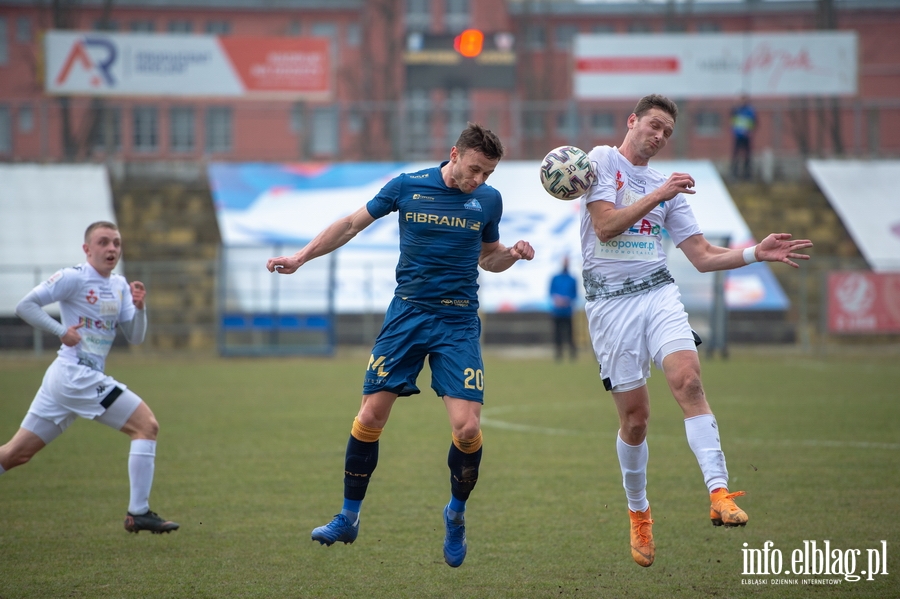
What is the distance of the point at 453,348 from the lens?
632 cm

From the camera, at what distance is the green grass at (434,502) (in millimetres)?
5984

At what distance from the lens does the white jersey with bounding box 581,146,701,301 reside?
6.32 metres

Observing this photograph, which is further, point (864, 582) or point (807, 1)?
point (807, 1)

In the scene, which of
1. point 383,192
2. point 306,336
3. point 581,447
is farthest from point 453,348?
point 306,336

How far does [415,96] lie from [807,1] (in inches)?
871

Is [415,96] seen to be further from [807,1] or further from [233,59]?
[807,1]

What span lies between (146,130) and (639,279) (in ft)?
109

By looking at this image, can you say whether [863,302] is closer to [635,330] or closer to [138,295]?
[635,330]

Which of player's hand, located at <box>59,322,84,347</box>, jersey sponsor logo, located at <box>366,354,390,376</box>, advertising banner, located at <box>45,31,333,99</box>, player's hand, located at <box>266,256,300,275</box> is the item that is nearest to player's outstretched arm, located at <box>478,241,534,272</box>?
jersey sponsor logo, located at <box>366,354,390,376</box>

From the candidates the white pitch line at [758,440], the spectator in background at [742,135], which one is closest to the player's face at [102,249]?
the white pitch line at [758,440]

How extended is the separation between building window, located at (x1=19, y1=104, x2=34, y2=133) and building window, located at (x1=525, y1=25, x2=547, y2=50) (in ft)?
82.9

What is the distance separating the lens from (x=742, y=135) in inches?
1158

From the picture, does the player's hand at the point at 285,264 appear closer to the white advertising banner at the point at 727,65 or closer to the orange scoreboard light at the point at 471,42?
the orange scoreboard light at the point at 471,42

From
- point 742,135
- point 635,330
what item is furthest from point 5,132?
point 635,330
